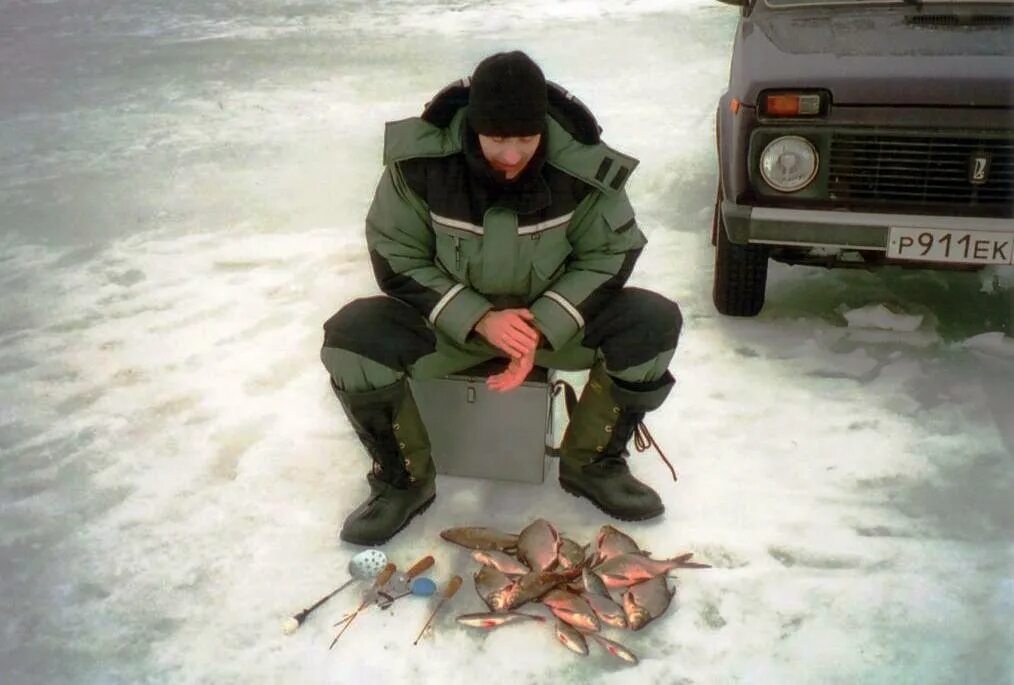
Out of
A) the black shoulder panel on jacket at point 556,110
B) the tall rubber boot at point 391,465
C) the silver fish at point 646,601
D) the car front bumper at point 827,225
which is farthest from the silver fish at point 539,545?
the car front bumper at point 827,225

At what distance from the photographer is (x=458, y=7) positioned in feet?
43.9

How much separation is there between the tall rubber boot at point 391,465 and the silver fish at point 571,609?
1.77 ft

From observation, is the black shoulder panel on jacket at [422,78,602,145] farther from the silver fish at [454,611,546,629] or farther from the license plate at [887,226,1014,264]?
the license plate at [887,226,1014,264]

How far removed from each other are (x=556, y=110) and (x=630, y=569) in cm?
126

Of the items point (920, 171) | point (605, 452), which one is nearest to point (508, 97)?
point (605, 452)

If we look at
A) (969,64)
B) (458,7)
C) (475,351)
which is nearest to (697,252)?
(969,64)

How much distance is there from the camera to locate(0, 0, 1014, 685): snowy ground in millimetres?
2500

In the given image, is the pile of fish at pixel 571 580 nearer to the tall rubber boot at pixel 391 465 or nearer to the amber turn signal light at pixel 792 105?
the tall rubber boot at pixel 391 465

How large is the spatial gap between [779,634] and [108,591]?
1776mm

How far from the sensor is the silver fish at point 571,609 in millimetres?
2529

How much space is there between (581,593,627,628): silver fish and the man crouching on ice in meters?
0.55

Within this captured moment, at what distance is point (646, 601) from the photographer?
2.59 meters

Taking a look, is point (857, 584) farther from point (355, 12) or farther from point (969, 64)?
point (355, 12)

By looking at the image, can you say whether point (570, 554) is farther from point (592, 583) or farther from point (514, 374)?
point (514, 374)
